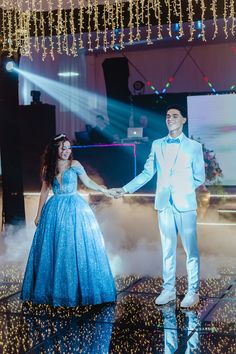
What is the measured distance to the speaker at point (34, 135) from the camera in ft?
37.0

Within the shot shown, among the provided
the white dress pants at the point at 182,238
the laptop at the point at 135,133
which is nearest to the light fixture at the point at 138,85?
the laptop at the point at 135,133

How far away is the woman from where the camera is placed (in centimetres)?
450

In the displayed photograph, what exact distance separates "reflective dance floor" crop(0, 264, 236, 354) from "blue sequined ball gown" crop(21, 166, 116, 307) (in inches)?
3.9

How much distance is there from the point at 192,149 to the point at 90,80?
11.5 metres

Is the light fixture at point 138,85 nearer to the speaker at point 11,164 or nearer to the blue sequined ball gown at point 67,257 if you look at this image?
the speaker at point 11,164

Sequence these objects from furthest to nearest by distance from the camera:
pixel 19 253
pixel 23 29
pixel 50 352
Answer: pixel 23 29 → pixel 19 253 → pixel 50 352

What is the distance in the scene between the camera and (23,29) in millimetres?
7902

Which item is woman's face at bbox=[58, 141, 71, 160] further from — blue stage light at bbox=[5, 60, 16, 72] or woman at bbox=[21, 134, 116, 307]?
blue stage light at bbox=[5, 60, 16, 72]

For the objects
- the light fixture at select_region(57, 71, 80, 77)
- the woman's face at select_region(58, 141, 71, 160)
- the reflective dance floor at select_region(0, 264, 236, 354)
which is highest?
the light fixture at select_region(57, 71, 80, 77)

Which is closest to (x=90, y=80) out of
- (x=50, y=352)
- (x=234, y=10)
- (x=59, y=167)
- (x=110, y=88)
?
(x=110, y=88)

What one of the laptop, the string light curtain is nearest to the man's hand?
the string light curtain

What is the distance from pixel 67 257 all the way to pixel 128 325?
0.77m

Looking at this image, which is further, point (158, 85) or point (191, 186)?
point (158, 85)

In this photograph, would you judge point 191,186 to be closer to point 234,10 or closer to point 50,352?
point 50,352
